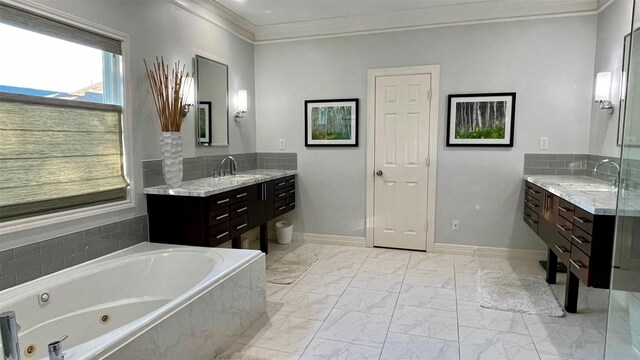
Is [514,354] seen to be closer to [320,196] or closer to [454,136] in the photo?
[454,136]

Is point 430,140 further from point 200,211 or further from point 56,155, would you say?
point 56,155

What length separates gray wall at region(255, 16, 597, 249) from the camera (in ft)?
12.1

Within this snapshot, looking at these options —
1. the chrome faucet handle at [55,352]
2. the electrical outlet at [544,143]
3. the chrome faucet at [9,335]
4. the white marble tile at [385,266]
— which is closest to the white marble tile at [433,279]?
the white marble tile at [385,266]

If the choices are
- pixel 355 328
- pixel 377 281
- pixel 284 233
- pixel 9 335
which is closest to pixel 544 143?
pixel 377 281

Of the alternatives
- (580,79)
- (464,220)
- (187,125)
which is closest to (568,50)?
(580,79)

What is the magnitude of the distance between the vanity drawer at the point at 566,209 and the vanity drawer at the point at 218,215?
8.22 feet

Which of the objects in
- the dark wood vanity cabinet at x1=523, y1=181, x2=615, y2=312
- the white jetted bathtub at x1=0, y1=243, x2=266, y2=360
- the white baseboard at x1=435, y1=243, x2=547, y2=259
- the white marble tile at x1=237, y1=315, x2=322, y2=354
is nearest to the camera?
the white jetted bathtub at x1=0, y1=243, x2=266, y2=360

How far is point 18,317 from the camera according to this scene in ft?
6.21

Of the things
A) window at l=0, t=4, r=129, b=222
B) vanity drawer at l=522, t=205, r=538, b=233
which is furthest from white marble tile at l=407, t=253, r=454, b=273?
window at l=0, t=4, r=129, b=222

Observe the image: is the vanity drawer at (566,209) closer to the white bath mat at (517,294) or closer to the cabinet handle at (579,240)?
the cabinet handle at (579,240)

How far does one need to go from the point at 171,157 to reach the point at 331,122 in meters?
2.01

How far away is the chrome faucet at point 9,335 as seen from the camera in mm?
1327

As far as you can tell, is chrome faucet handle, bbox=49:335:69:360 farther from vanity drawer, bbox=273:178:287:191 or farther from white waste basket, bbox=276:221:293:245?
white waste basket, bbox=276:221:293:245

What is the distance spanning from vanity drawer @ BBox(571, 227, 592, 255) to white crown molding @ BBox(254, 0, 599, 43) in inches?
93.7
